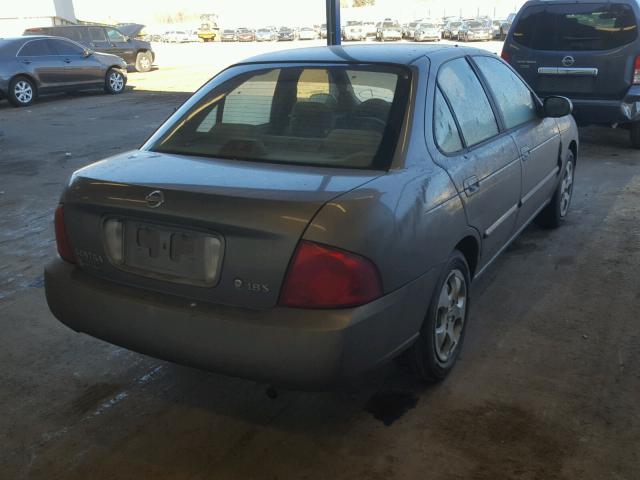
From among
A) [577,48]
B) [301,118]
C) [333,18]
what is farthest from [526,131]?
[333,18]

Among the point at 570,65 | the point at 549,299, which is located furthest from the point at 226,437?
the point at 570,65

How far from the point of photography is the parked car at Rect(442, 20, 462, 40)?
42.9m

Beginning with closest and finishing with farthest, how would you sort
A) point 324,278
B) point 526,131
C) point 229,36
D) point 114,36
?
point 324,278 → point 526,131 → point 114,36 → point 229,36

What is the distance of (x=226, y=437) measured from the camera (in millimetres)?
2910

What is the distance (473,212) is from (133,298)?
170 cm

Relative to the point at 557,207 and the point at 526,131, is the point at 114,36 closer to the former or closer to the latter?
the point at 557,207

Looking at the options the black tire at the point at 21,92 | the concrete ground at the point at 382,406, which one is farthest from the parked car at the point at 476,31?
the concrete ground at the point at 382,406

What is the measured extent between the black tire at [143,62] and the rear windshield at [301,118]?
70.3 feet

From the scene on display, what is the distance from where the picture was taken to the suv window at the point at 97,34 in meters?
22.6

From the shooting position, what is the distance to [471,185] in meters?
3.28

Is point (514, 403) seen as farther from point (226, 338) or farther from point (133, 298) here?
point (133, 298)

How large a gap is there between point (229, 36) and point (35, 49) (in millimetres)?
41141

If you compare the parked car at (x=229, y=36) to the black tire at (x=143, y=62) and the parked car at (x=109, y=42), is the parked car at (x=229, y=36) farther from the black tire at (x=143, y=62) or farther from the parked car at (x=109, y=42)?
the parked car at (x=109, y=42)

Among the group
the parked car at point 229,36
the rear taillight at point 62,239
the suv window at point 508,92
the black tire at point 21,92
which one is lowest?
the parked car at point 229,36
